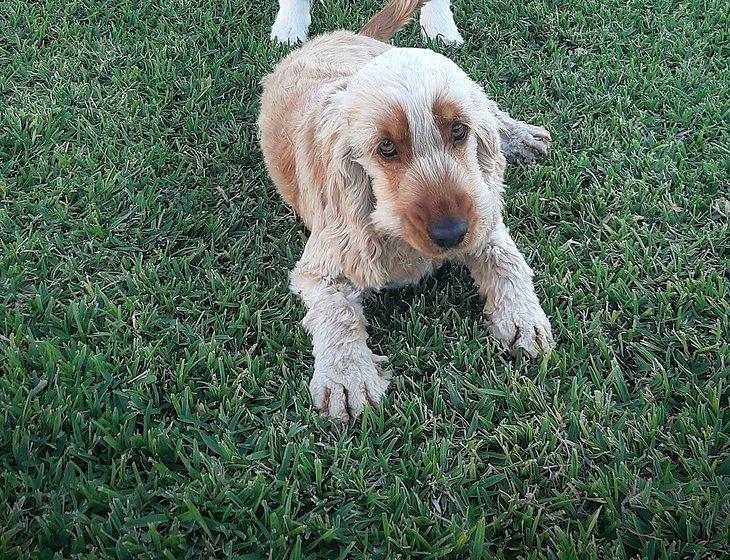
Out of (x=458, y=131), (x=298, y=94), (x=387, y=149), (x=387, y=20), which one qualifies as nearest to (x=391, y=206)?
(x=387, y=149)

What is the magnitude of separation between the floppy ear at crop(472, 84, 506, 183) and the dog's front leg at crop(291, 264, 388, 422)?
Result: 0.71 m

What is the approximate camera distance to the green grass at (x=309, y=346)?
2.10m

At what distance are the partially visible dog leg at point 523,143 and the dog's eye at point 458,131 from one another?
1.08 metres

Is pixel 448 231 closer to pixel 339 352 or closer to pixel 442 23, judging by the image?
pixel 339 352

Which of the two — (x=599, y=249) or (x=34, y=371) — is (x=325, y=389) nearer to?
(x=34, y=371)

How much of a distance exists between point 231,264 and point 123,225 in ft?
1.92

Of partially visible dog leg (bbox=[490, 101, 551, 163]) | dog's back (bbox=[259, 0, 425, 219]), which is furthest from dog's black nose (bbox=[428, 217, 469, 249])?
partially visible dog leg (bbox=[490, 101, 551, 163])

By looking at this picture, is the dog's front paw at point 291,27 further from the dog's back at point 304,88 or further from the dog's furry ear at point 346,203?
the dog's furry ear at point 346,203

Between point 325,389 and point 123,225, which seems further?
point 123,225

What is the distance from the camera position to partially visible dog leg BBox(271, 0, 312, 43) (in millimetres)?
4551

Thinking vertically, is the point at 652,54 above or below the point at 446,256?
below

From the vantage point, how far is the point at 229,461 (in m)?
2.28

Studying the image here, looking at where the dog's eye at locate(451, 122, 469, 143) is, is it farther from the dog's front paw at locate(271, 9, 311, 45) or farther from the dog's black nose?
A: the dog's front paw at locate(271, 9, 311, 45)

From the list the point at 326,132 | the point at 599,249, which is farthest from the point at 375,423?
the point at 599,249
